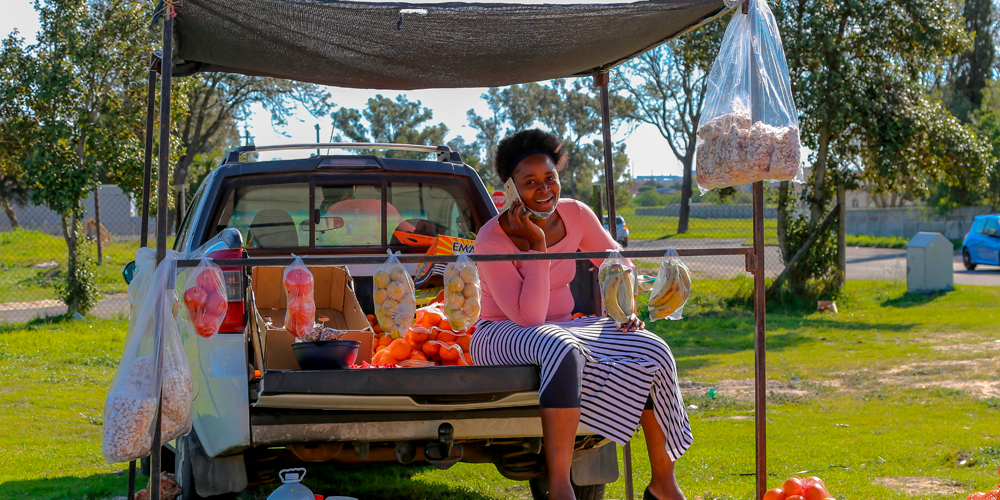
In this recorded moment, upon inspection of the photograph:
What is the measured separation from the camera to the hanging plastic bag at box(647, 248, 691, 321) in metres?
3.30

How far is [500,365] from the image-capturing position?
3.32 metres

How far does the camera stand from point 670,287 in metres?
3.31

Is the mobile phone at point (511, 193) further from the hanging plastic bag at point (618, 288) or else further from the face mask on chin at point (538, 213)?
the hanging plastic bag at point (618, 288)

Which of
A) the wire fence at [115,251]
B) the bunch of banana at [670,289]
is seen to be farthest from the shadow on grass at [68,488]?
the wire fence at [115,251]

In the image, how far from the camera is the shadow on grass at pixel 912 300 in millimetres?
14641

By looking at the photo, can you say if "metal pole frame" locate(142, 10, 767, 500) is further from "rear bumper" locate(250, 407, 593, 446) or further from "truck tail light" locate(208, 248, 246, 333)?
"rear bumper" locate(250, 407, 593, 446)

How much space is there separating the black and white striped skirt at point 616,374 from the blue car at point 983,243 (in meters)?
21.6

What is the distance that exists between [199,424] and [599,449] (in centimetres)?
171

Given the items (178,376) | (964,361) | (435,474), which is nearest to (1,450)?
(435,474)

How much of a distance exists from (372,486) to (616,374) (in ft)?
7.38

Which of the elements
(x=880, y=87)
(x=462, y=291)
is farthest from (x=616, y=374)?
(x=880, y=87)

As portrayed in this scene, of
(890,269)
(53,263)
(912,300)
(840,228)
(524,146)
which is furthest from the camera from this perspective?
(53,263)

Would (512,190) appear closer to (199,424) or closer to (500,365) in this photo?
(500,365)

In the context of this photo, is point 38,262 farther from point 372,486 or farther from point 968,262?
point 968,262
